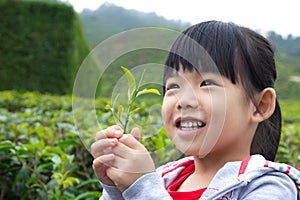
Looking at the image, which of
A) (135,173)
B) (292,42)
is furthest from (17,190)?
(292,42)

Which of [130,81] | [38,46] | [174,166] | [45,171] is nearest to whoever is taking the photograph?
[130,81]

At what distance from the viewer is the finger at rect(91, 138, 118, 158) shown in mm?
1101

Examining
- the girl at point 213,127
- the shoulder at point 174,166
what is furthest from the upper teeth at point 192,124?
the shoulder at point 174,166

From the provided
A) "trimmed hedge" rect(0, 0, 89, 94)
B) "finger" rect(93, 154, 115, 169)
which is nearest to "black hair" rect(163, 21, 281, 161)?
"finger" rect(93, 154, 115, 169)

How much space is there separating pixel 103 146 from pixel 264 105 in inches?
18.9

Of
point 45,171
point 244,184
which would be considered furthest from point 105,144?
point 45,171

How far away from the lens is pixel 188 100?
44.3 inches

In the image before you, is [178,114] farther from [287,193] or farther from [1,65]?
[1,65]

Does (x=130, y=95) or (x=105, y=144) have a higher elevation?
(x=130, y=95)

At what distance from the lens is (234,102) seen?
4.05 ft

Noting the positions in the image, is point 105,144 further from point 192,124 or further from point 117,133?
point 192,124

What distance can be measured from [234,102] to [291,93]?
15545 millimetres

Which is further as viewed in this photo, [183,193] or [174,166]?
[174,166]

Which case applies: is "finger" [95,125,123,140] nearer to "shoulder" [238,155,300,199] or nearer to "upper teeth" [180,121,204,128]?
"upper teeth" [180,121,204,128]
